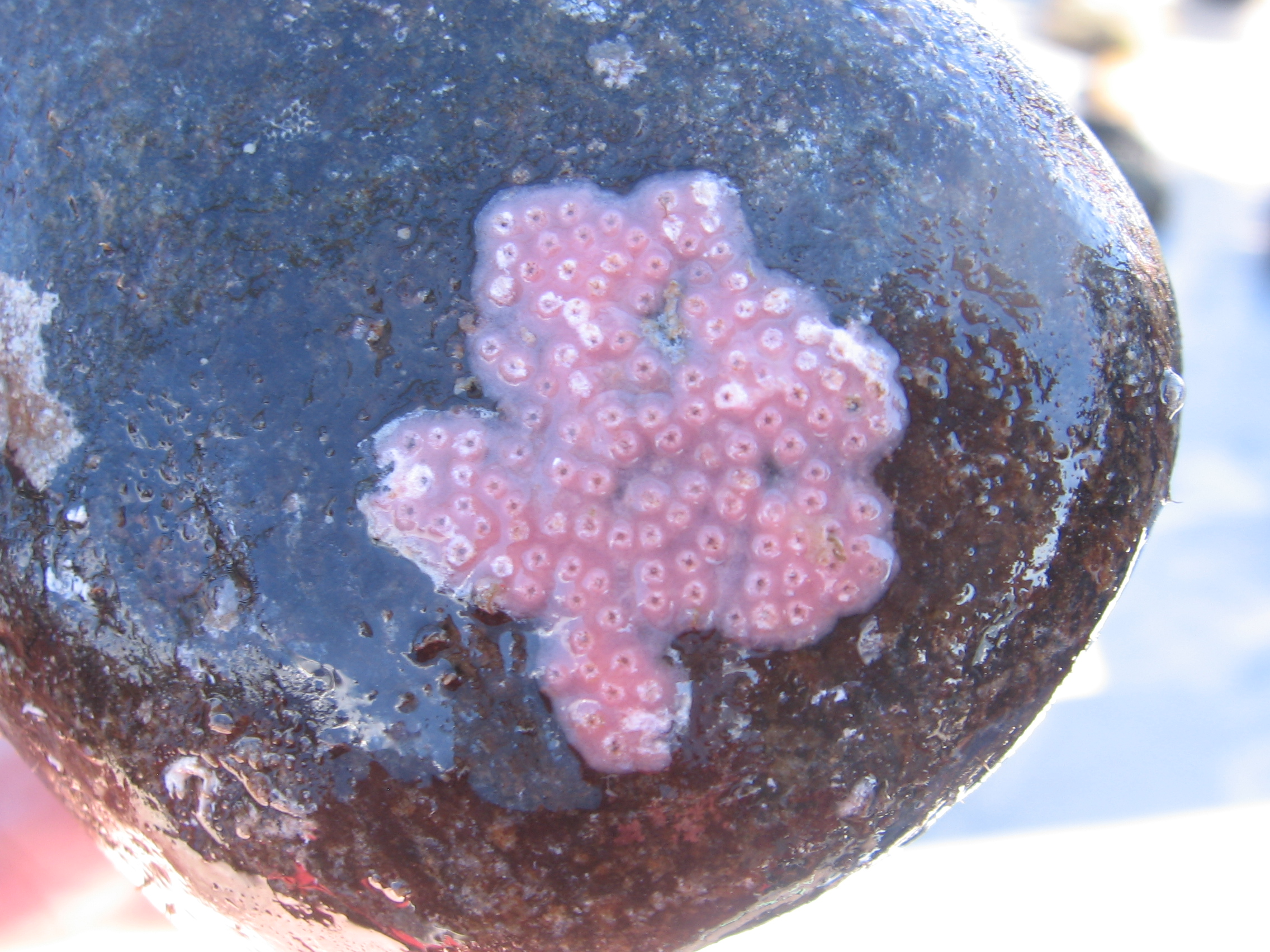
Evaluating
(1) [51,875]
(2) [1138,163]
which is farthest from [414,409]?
(2) [1138,163]

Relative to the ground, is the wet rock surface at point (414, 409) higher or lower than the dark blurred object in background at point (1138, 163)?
lower

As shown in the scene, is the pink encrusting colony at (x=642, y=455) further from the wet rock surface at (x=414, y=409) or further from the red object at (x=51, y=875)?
the red object at (x=51, y=875)

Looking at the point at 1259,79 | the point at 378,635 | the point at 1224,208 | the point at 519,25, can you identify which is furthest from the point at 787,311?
the point at 1259,79

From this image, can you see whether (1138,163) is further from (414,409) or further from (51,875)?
(51,875)

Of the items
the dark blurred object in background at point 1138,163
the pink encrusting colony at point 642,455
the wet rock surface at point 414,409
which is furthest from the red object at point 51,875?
the dark blurred object in background at point 1138,163

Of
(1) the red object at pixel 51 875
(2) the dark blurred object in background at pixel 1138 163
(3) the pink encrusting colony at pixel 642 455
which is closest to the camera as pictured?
(3) the pink encrusting colony at pixel 642 455

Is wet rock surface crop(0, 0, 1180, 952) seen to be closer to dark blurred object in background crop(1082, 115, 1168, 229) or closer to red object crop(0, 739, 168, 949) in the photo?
red object crop(0, 739, 168, 949)
